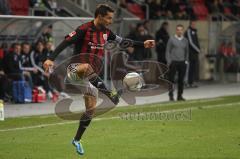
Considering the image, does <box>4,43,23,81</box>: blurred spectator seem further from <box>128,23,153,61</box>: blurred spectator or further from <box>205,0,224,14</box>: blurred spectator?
<box>205,0,224,14</box>: blurred spectator

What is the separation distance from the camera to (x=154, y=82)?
24.5m

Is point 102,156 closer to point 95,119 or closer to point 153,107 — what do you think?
point 95,119

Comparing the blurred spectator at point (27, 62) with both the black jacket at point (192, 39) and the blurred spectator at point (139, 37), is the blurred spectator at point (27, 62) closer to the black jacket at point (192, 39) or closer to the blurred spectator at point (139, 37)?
the blurred spectator at point (139, 37)

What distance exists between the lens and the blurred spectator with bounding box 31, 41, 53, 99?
2162 cm

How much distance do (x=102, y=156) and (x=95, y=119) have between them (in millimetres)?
5607

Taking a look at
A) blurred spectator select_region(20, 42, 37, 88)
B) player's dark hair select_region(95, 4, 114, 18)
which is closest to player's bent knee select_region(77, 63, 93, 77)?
player's dark hair select_region(95, 4, 114, 18)

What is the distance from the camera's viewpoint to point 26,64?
2164 cm

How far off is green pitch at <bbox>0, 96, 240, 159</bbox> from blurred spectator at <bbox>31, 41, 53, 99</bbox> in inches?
132

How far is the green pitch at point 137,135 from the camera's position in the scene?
1180 centimetres

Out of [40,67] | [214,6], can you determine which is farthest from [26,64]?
[214,6]

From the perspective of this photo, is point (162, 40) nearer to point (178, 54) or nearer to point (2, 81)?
point (178, 54)

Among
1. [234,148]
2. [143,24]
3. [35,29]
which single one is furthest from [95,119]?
[143,24]

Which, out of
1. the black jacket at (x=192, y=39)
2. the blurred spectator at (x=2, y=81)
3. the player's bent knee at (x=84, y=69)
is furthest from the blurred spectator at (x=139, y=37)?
the player's bent knee at (x=84, y=69)

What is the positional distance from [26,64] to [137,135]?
826 cm
